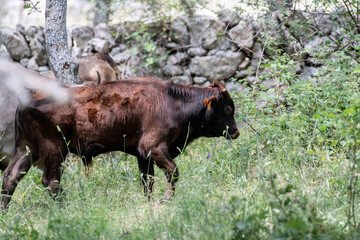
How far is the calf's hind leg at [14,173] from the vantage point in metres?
5.33

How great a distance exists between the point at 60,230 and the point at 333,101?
4249 millimetres

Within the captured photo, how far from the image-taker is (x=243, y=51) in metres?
11.2

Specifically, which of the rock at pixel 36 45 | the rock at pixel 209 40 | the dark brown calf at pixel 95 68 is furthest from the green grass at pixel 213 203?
the rock at pixel 36 45

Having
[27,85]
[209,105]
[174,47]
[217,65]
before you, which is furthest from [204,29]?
[27,85]

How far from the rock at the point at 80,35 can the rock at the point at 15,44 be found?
46.4 inches

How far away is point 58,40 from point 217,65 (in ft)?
15.9

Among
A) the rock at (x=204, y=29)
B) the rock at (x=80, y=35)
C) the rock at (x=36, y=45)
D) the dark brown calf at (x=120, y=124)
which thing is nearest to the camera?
the dark brown calf at (x=120, y=124)

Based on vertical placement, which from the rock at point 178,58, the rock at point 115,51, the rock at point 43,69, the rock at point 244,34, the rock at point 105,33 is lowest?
the rock at point 43,69

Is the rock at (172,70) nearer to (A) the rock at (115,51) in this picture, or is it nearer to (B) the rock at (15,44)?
(A) the rock at (115,51)

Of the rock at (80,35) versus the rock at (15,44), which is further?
the rock at (80,35)

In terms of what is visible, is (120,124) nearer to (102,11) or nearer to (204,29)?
(204,29)

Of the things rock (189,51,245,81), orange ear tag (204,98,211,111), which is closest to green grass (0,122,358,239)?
orange ear tag (204,98,211,111)

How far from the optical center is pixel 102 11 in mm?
13992

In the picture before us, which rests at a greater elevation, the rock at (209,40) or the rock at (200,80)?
the rock at (209,40)
